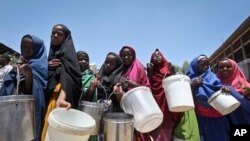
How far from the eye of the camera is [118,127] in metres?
2.07

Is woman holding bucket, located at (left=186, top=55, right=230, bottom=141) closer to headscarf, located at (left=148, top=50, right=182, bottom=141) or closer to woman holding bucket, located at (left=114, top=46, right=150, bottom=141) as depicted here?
headscarf, located at (left=148, top=50, right=182, bottom=141)

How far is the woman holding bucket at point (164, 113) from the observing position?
9.14 feet

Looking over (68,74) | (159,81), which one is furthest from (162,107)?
(68,74)

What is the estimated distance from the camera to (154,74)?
2932 mm

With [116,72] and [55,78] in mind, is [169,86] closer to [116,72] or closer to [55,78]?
[116,72]

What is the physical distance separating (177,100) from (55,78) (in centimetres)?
117

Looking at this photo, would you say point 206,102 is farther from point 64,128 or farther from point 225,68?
point 64,128

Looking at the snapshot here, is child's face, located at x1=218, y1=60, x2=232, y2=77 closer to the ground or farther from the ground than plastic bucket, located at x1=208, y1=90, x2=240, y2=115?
farther from the ground

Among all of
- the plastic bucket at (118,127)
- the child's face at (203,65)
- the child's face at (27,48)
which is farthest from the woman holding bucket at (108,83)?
the child's face at (203,65)

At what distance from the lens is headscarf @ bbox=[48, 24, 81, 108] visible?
2111 mm

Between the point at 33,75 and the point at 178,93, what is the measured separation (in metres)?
1.35

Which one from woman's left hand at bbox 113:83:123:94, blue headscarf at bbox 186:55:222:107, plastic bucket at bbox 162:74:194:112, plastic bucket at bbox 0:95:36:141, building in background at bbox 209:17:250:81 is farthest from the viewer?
building in background at bbox 209:17:250:81

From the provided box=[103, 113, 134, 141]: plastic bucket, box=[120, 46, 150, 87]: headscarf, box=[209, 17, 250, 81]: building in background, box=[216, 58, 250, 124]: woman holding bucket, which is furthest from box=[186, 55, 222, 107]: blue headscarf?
box=[209, 17, 250, 81]: building in background

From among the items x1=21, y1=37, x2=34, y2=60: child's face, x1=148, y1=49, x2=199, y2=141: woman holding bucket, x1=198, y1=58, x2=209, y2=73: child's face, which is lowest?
x1=148, y1=49, x2=199, y2=141: woman holding bucket
